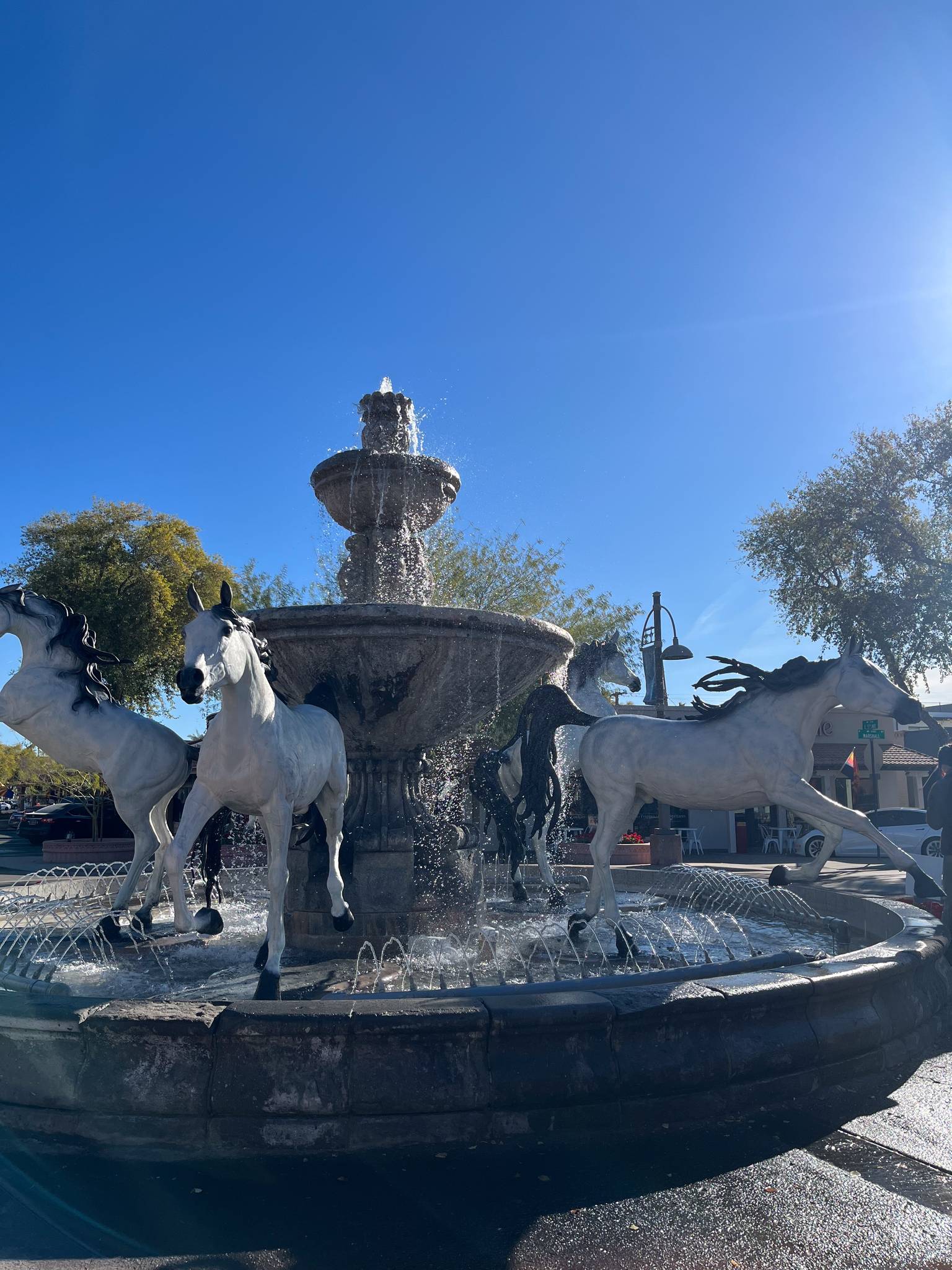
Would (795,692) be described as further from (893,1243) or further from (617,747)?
(893,1243)

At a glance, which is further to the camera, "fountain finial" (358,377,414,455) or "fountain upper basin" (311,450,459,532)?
"fountain finial" (358,377,414,455)

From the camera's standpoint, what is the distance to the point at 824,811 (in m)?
6.23

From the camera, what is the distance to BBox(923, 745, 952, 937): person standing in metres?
6.26

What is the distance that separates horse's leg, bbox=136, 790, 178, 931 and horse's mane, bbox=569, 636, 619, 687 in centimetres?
521

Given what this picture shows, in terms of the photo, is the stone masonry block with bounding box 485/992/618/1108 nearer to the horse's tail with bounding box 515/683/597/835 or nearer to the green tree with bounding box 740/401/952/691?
the horse's tail with bounding box 515/683/597/835

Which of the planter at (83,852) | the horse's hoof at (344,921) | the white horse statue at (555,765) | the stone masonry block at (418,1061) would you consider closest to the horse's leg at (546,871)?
the white horse statue at (555,765)

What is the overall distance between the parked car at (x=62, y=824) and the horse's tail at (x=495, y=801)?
21.1m

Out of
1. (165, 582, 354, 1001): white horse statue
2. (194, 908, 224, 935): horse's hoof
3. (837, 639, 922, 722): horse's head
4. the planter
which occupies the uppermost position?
(837, 639, 922, 722): horse's head

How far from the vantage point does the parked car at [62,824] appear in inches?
1089

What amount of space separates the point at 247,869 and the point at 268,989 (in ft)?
30.2

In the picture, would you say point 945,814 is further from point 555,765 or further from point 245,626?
point 245,626

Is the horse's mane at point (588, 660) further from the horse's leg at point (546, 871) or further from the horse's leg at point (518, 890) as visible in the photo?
the horse's leg at point (518, 890)

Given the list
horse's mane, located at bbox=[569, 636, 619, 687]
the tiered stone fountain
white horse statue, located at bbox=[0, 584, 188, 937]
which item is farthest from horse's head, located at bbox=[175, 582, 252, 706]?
horse's mane, located at bbox=[569, 636, 619, 687]

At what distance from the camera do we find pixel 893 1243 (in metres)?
2.95
